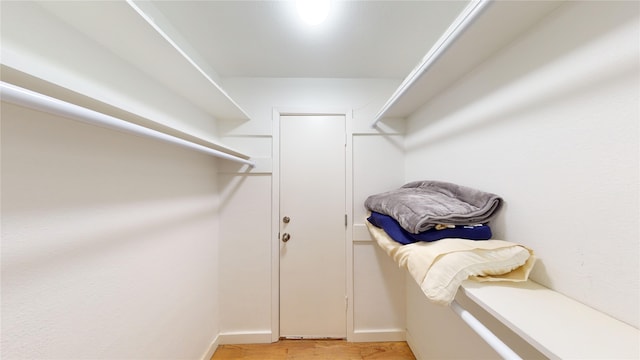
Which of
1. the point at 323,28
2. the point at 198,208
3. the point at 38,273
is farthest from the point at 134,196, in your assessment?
the point at 323,28

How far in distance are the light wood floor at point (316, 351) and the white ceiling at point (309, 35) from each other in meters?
2.17

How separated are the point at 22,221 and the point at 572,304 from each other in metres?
1.51

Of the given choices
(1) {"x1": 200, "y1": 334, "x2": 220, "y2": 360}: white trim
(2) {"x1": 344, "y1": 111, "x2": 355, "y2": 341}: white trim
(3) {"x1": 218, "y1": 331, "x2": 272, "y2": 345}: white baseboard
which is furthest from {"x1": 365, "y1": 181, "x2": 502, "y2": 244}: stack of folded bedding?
(1) {"x1": 200, "y1": 334, "x2": 220, "y2": 360}: white trim

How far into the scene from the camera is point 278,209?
63.4 inches

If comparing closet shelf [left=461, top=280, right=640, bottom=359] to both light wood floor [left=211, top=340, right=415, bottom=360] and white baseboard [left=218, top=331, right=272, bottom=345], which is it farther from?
white baseboard [left=218, top=331, right=272, bottom=345]

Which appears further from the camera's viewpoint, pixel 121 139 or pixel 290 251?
pixel 290 251

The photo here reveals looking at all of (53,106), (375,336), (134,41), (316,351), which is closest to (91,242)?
(53,106)

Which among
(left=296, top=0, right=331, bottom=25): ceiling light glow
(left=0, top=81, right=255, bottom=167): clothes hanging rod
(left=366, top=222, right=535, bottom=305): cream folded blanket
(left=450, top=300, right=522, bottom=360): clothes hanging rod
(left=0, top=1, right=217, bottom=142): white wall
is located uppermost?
(left=296, top=0, right=331, bottom=25): ceiling light glow

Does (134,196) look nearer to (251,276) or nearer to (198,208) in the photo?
(198,208)

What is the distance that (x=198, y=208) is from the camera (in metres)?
1.35

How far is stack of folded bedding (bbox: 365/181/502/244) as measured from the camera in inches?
28.1

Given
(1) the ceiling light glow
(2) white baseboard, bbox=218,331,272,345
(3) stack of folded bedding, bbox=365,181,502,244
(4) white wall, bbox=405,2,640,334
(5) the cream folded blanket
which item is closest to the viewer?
(4) white wall, bbox=405,2,640,334

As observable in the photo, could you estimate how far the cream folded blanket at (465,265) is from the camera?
1.87 feet

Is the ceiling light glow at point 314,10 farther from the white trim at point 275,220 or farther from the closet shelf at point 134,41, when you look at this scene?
the white trim at point 275,220
